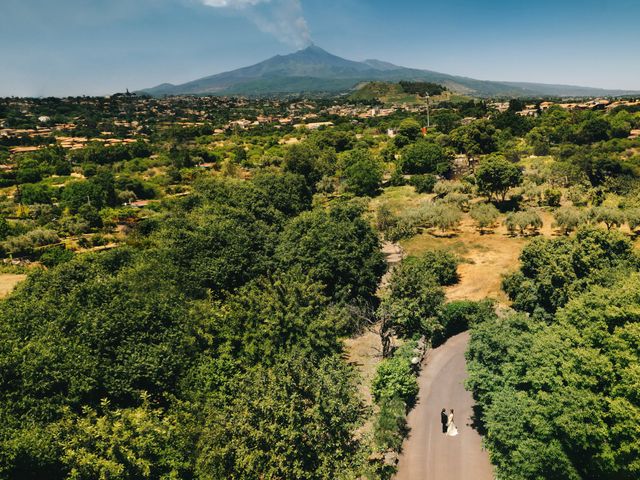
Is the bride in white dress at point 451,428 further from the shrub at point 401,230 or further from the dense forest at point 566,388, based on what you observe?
the shrub at point 401,230

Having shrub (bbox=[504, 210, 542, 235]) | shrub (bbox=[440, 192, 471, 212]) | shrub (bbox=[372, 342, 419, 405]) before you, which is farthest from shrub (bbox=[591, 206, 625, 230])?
shrub (bbox=[372, 342, 419, 405])

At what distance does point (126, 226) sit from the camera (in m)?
49.5

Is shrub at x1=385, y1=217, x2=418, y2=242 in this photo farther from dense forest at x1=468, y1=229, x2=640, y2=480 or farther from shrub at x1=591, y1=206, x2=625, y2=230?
dense forest at x1=468, y1=229, x2=640, y2=480

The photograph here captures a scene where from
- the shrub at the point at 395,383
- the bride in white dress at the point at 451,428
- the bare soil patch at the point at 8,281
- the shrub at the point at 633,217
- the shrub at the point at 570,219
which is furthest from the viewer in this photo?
the shrub at the point at 570,219

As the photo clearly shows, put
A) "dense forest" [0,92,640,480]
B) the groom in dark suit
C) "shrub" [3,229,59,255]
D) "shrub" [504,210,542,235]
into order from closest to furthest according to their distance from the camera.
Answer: "dense forest" [0,92,640,480] < the groom in dark suit < "shrub" [504,210,542,235] < "shrub" [3,229,59,255]

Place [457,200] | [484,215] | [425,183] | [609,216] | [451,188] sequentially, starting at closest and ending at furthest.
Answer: [609,216] < [484,215] < [457,200] < [451,188] < [425,183]

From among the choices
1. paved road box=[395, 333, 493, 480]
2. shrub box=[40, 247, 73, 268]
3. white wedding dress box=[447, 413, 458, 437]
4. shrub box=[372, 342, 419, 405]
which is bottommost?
paved road box=[395, 333, 493, 480]

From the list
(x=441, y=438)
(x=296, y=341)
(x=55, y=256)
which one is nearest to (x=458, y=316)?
(x=441, y=438)

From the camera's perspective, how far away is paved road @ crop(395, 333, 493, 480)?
14.6 metres

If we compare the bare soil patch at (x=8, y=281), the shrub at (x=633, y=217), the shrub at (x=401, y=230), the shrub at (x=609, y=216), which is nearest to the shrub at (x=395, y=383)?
the shrub at (x=401, y=230)

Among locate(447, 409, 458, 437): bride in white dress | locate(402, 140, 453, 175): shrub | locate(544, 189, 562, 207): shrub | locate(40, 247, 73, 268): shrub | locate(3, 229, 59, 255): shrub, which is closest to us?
locate(447, 409, 458, 437): bride in white dress

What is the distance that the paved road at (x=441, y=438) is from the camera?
47.9 feet

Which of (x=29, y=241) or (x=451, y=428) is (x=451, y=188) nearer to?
(x=451, y=428)

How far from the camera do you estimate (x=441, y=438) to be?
1614cm
